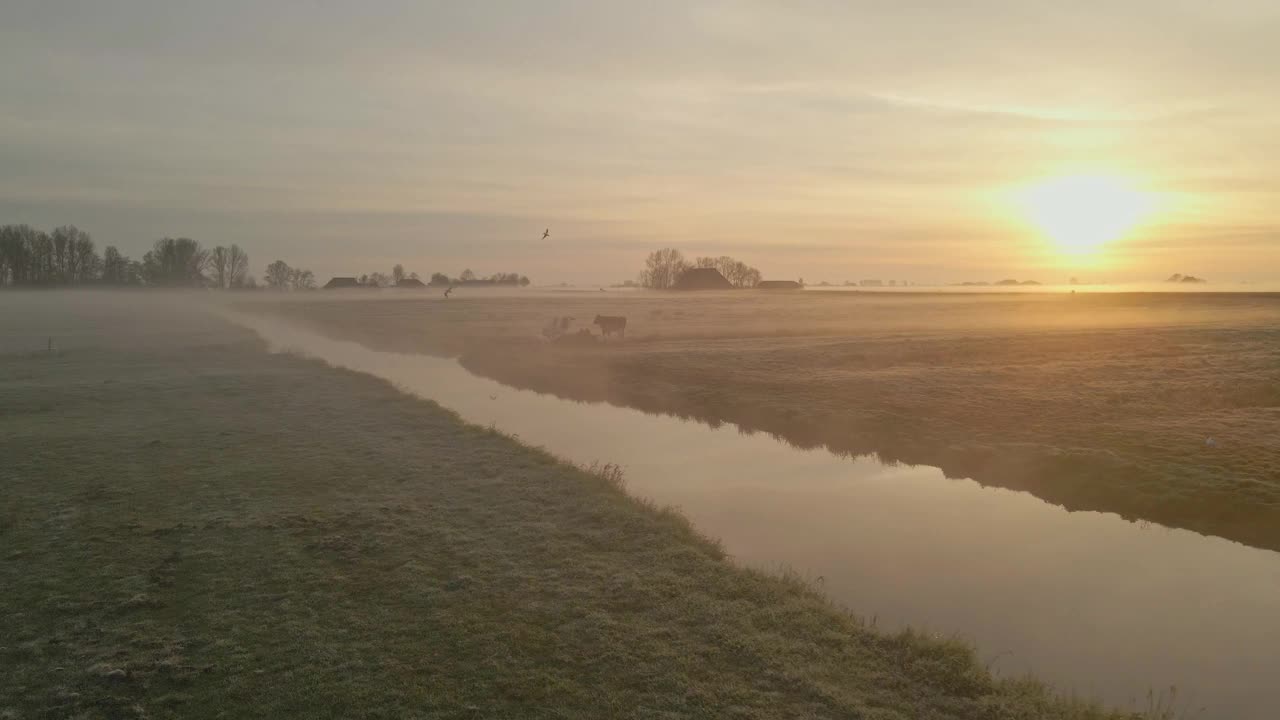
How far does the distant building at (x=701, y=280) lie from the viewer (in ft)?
448

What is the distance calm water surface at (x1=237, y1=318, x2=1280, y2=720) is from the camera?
9828mm

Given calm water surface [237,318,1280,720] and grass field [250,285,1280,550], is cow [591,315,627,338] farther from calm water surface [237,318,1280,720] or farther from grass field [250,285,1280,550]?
calm water surface [237,318,1280,720]

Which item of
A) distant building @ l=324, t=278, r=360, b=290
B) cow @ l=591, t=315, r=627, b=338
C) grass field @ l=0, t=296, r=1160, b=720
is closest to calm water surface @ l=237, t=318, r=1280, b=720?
grass field @ l=0, t=296, r=1160, b=720

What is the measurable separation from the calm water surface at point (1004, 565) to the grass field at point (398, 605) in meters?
1.62

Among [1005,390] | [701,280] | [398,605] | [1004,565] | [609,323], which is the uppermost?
[701,280]

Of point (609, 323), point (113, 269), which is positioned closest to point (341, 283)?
point (113, 269)

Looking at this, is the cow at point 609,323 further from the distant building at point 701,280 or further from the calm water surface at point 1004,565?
the distant building at point 701,280

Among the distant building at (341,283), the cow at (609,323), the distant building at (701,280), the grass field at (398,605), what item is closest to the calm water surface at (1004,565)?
the grass field at (398,605)

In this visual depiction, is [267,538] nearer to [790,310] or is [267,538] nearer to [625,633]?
[625,633]

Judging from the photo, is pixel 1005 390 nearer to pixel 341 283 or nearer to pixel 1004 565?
pixel 1004 565

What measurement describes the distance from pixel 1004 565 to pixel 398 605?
11.0 metres

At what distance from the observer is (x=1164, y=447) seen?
19.8m

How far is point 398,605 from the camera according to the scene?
33.6 feet

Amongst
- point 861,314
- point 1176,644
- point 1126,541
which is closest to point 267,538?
point 1176,644
